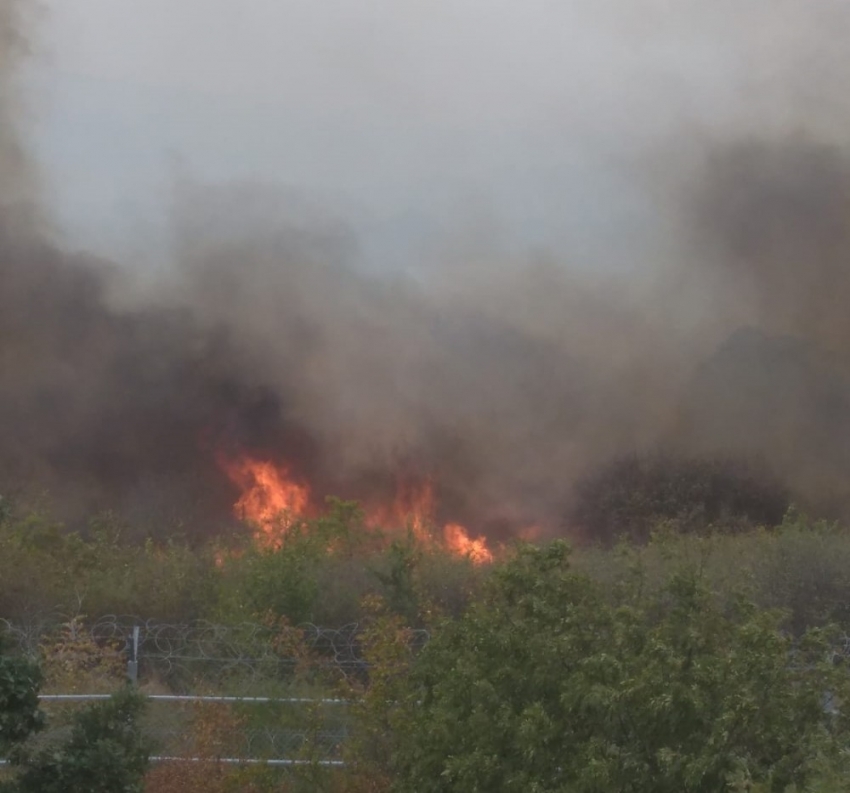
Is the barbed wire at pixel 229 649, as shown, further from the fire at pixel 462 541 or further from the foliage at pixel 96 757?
the fire at pixel 462 541

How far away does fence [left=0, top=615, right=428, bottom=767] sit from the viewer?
41.5 feet

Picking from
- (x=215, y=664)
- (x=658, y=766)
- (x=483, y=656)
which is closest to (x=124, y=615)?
(x=215, y=664)

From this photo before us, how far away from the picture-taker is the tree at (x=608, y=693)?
8016 mm

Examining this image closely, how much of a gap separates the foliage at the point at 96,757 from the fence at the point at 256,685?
43.0 inches

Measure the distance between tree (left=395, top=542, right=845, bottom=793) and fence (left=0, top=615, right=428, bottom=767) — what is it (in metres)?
2.71

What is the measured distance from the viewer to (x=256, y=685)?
1391cm

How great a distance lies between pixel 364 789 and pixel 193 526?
2350 centimetres

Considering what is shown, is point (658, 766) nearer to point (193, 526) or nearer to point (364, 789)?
point (364, 789)

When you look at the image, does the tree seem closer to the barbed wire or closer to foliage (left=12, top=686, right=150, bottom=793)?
foliage (left=12, top=686, right=150, bottom=793)

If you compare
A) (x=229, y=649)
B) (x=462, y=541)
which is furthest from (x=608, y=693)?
(x=462, y=541)

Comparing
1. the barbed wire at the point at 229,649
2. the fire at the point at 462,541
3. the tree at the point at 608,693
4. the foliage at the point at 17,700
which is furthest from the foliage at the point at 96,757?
the fire at the point at 462,541

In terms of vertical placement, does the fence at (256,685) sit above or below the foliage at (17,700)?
above

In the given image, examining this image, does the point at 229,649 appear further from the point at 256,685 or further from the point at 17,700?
the point at 17,700

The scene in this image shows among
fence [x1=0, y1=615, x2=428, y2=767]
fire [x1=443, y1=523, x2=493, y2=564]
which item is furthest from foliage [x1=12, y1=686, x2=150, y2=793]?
fire [x1=443, y1=523, x2=493, y2=564]
